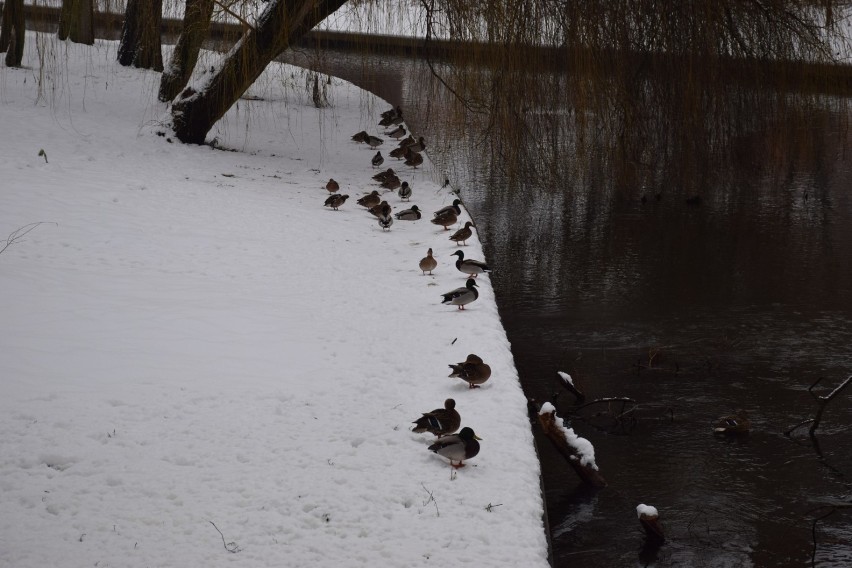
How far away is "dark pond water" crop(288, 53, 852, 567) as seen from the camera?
5.18 metres

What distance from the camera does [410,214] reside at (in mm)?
11133

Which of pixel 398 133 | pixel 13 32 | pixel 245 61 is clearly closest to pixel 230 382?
pixel 245 61

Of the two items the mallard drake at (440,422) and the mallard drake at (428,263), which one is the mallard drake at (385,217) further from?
the mallard drake at (440,422)

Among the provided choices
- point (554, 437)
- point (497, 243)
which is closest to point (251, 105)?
point (497, 243)

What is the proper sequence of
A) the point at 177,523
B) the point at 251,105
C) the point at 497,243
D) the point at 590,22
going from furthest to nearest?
the point at 251,105
the point at 497,243
the point at 590,22
the point at 177,523

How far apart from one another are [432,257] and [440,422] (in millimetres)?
4143

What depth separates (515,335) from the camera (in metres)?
8.17

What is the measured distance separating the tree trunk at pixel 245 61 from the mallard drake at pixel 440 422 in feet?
19.9

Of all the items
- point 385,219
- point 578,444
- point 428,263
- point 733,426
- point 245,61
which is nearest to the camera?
point 578,444

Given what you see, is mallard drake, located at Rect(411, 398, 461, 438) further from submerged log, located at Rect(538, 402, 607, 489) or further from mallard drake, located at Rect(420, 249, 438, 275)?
mallard drake, located at Rect(420, 249, 438, 275)

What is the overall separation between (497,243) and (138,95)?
751 cm

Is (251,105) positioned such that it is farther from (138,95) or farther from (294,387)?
(294,387)

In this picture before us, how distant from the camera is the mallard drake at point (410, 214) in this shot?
11.1 meters

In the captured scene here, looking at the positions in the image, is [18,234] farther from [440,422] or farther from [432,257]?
[440,422]
